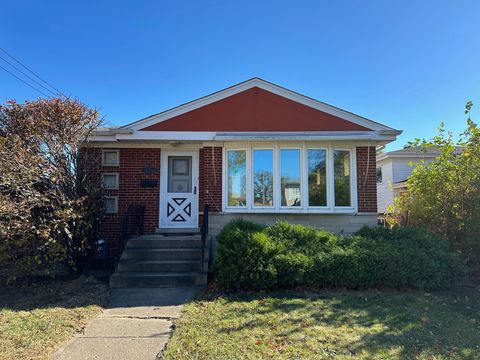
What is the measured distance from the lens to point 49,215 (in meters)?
6.57

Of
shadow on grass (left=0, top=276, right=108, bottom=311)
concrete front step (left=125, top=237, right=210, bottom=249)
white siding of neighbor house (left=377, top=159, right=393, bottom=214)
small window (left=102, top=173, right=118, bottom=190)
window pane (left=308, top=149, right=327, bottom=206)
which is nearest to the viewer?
shadow on grass (left=0, top=276, right=108, bottom=311)

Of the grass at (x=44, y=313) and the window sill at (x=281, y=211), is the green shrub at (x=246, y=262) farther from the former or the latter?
the grass at (x=44, y=313)

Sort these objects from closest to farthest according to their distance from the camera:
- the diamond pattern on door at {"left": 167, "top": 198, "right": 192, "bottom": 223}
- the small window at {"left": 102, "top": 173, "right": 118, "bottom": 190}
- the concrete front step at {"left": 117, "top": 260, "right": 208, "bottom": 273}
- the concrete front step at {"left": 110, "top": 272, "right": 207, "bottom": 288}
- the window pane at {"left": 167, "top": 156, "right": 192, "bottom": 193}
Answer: the concrete front step at {"left": 110, "top": 272, "right": 207, "bottom": 288}
the concrete front step at {"left": 117, "top": 260, "right": 208, "bottom": 273}
the small window at {"left": 102, "top": 173, "right": 118, "bottom": 190}
the diamond pattern on door at {"left": 167, "top": 198, "right": 192, "bottom": 223}
the window pane at {"left": 167, "top": 156, "right": 192, "bottom": 193}

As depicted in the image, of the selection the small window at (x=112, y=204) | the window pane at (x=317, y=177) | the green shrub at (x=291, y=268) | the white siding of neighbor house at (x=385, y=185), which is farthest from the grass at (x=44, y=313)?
the white siding of neighbor house at (x=385, y=185)

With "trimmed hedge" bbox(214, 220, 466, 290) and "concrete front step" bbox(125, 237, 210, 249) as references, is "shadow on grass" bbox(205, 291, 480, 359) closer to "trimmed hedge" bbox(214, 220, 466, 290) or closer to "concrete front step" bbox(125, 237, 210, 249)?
"trimmed hedge" bbox(214, 220, 466, 290)

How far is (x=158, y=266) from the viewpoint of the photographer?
6.96 m

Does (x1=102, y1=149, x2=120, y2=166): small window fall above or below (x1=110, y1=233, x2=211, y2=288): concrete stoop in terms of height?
above

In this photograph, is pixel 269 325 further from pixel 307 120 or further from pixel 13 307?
pixel 307 120

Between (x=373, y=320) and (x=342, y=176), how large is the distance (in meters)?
4.67

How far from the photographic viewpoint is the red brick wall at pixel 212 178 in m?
8.64

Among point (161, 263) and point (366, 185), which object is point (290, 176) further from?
point (161, 263)

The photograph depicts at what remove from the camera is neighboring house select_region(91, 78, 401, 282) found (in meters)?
8.64

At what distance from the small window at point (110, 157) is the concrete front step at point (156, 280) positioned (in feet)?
11.7

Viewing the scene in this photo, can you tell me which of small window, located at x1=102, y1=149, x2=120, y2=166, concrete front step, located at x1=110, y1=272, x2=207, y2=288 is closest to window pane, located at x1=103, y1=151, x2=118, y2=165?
small window, located at x1=102, y1=149, x2=120, y2=166
